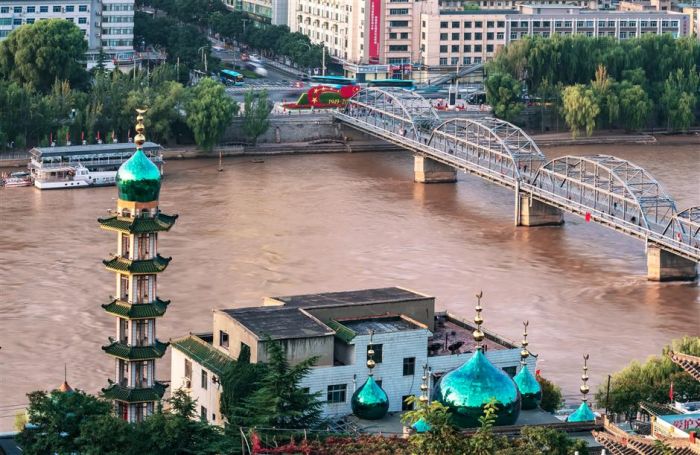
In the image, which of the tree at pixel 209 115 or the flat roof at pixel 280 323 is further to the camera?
the tree at pixel 209 115

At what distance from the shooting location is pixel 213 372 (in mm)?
41906

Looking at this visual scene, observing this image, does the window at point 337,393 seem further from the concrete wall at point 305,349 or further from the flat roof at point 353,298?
the flat roof at point 353,298

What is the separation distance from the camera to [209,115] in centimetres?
7962

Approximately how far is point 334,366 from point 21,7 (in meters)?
51.2

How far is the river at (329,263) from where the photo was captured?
5084cm

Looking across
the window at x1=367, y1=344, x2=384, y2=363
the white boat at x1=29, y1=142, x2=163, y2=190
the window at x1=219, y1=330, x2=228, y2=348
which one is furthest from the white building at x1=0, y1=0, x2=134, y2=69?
the window at x1=367, y1=344, x2=384, y2=363

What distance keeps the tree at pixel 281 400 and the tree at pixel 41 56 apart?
43.8 meters

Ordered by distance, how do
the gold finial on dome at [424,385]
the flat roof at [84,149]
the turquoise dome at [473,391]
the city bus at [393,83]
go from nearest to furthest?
the turquoise dome at [473,391]
the gold finial on dome at [424,385]
the flat roof at [84,149]
the city bus at [393,83]

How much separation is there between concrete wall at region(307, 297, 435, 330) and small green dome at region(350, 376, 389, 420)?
269 cm

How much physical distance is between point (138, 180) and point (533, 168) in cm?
3337

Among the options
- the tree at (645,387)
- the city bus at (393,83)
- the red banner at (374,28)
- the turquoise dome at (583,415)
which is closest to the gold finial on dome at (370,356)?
the turquoise dome at (583,415)

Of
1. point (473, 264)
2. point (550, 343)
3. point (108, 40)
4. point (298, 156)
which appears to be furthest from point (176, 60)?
point (550, 343)

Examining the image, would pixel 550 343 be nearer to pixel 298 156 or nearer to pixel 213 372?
pixel 213 372

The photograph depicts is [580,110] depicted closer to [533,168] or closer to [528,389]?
[533,168]
